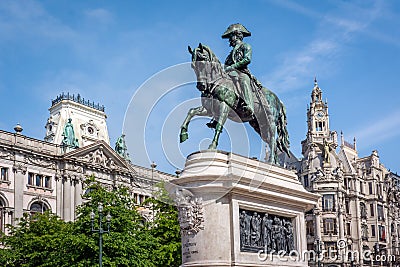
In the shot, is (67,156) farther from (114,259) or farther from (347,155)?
(347,155)

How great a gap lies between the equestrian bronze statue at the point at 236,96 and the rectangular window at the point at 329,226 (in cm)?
6669

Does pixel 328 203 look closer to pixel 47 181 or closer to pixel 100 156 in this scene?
Result: pixel 100 156

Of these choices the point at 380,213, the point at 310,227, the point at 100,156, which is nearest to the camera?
the point at 100,156

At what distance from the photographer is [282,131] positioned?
80.8 ft

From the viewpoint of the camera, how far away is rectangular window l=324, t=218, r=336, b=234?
290 feet

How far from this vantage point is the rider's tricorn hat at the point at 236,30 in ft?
75.5

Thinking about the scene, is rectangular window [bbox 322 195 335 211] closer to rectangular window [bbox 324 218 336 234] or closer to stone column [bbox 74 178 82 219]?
rectangular window [bbox 324 218 336 234]

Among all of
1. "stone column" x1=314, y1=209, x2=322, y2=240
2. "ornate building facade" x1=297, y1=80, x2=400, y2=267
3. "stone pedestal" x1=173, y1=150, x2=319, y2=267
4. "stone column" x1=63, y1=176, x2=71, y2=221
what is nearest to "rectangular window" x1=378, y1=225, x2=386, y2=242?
"ornate building facade" x1=297, y1=80, x2=400, y2=267

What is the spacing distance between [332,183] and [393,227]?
1998cm

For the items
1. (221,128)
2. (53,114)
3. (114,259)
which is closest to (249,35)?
(221,128)

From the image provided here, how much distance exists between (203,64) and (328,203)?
7242cm

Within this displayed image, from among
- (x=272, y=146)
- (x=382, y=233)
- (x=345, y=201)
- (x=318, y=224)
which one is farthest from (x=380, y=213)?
(x=272, y=146)

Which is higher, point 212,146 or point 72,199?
point 72,199

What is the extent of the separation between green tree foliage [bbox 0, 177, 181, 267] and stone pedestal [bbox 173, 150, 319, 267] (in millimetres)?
11879
